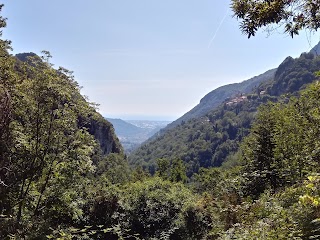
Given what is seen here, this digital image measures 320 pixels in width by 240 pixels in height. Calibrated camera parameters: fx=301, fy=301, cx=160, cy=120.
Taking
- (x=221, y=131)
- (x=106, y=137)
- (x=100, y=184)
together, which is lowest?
(x=100, y=184)

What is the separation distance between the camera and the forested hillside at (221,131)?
126 metres

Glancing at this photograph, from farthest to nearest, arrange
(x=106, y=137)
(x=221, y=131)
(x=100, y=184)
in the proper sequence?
(x=221, y=131)
(x=106, y=137)
(x=100, y=184)

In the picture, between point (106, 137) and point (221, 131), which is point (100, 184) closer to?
point (106, 137)

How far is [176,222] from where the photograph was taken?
47.2ft

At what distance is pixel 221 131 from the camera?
145625 mm

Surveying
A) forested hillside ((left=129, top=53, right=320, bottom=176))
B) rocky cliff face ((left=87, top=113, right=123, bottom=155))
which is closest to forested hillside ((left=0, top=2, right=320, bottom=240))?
rocky cliff face ((left=87, top=113, right=123, bottom=155))

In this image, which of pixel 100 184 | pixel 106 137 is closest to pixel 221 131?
pixel 106 137

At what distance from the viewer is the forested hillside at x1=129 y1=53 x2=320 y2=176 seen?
413 ft

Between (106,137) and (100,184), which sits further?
(106,137)

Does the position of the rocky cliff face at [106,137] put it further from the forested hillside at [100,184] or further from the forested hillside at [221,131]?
the forested hillside at [100,184]

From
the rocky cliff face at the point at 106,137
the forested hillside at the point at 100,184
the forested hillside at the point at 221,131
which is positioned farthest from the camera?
the forested hillside at the point at 221,131

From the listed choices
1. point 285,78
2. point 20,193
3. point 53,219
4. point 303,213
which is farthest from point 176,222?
point 285,78

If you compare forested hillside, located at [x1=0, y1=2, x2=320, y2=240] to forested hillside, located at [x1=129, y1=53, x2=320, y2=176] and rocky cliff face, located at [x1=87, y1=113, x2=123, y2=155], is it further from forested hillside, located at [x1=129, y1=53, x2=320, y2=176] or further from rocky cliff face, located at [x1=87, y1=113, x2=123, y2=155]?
forested hillside, located at [x1=129, y1=53, x2=320, y2=176]

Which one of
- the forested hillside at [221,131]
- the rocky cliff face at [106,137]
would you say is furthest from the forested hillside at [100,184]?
the forested hillside at [221,131]
